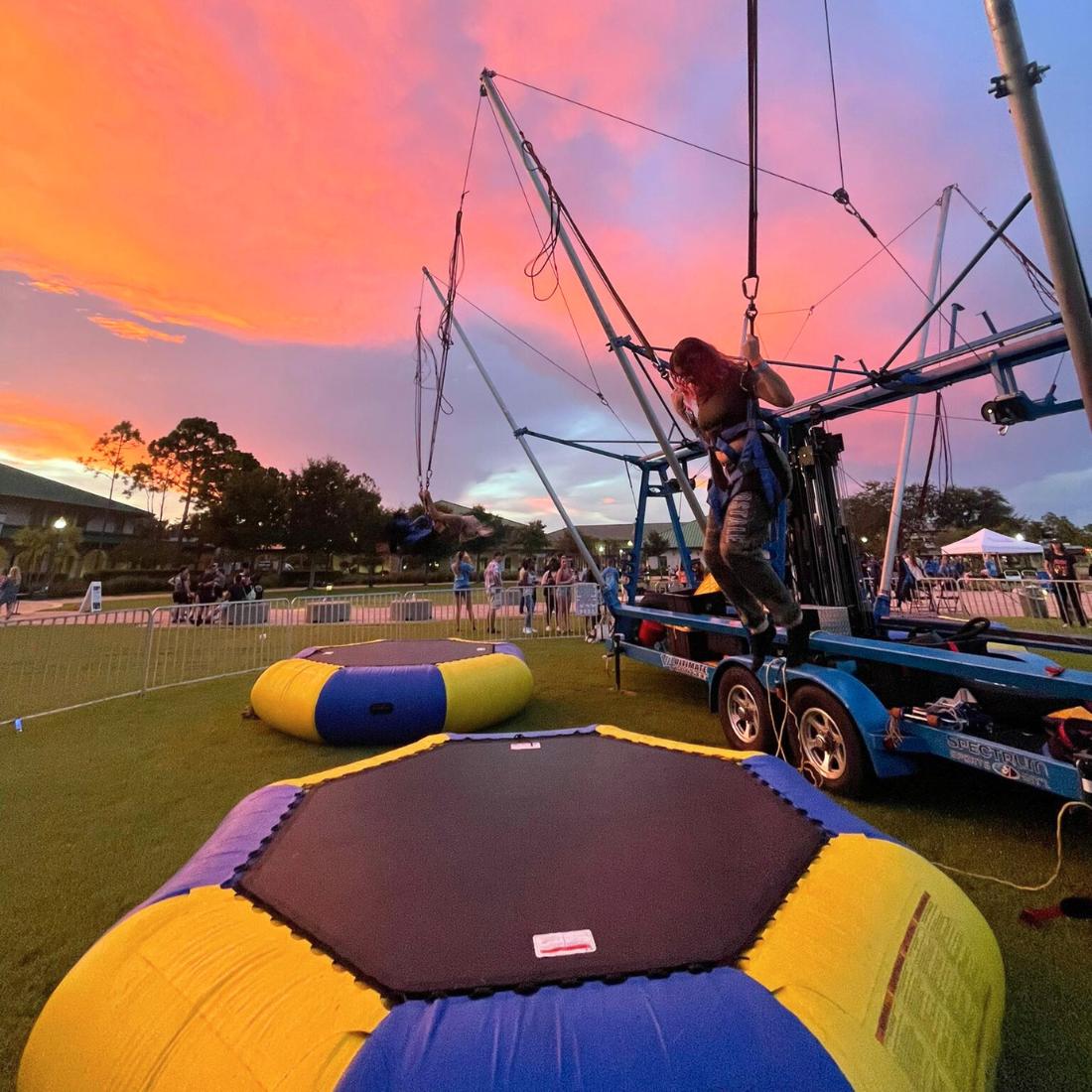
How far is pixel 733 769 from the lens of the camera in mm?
2734

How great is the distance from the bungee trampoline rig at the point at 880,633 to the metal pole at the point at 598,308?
0.6 inches

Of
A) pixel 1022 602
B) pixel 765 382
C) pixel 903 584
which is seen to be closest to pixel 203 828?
pixel 765 382

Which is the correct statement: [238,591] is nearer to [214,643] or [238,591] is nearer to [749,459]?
[214,643]

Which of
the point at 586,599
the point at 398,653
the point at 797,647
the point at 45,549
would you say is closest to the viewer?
the point at 797,647

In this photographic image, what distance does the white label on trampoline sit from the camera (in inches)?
53.6

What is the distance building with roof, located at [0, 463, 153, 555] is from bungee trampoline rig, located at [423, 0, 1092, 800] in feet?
168

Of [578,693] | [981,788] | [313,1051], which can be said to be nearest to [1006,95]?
[313,1051]

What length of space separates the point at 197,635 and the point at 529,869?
8543 millimetres

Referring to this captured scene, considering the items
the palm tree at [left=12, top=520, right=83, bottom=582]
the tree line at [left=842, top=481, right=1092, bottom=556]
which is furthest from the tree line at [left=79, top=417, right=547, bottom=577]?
the tree line at [left=842, top=481, right=1092, bottom=556]

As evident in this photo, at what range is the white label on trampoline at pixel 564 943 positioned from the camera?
1362mm

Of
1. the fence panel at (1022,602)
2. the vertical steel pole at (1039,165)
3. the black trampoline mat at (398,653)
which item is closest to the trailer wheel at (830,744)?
the vertical steel pole at (1039,165)

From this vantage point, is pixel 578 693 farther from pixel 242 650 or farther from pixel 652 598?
pixel 242 650

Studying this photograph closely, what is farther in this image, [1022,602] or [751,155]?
[1022,602]

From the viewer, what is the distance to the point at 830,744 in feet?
11.7
